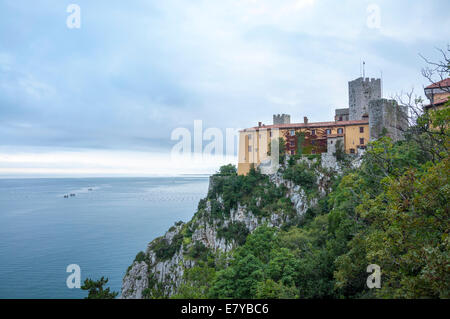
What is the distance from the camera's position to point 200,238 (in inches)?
1609

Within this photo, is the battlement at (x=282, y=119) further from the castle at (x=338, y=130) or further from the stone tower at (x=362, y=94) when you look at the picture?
the stone tower at (x=362, y=94)

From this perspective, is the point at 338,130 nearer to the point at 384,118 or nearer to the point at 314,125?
the point at 314,125

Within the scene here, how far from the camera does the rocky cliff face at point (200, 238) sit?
109ft

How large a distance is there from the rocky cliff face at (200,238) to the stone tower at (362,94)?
45.3 feet

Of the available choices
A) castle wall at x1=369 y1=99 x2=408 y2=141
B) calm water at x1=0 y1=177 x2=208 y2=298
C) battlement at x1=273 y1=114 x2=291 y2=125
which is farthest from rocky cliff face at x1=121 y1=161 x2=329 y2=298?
battlement at x1=273 y1=114 x2=291 y2=125

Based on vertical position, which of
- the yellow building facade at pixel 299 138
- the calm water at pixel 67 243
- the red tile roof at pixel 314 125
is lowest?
the calm water at pixel 67 243

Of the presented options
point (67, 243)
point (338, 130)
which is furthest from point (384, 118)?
point (67, 243)

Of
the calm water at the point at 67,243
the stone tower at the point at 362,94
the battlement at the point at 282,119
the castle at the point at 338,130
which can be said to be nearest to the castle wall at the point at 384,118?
the castle at the point at 338,130
